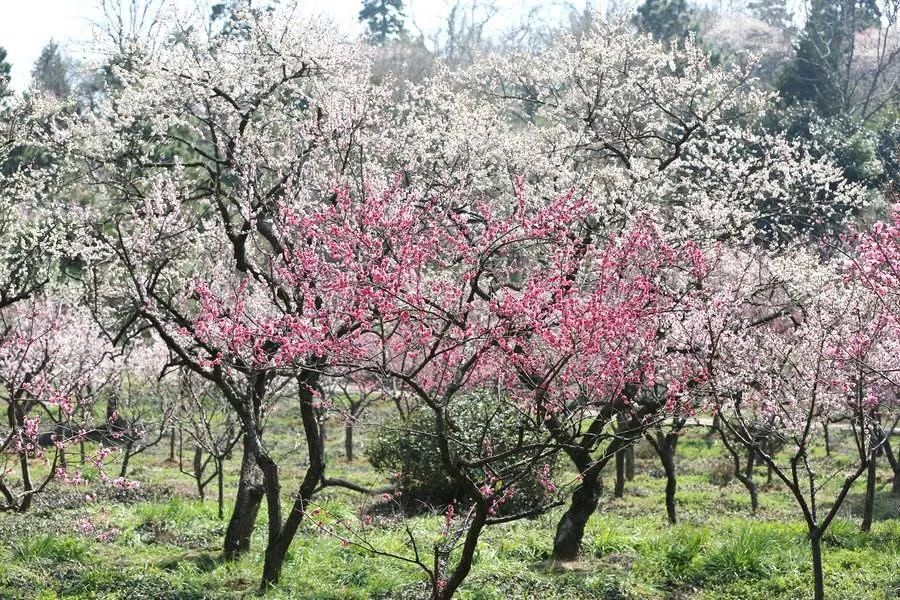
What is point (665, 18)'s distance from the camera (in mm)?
40062

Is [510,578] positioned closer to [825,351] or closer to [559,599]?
[559,599]

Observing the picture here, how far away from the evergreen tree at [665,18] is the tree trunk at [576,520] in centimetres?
3411

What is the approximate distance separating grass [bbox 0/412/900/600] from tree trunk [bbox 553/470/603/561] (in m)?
0.18

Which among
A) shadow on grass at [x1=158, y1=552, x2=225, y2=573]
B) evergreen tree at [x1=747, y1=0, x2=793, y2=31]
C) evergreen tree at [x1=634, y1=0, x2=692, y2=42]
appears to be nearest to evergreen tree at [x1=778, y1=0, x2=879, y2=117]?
evergreen tree at [x1=634, y1=0, x2=692, y2=42]

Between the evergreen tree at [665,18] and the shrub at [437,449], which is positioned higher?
the evergreen tree at [665,18]

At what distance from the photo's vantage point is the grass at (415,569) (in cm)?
873

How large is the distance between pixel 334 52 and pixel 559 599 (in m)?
7.26

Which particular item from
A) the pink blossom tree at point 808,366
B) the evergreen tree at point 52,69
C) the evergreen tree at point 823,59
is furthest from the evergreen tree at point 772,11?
the pink blossom tree at point 808,366

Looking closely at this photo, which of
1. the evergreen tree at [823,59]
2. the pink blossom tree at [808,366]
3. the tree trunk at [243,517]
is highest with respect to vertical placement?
the evergreen tree at [823,59]

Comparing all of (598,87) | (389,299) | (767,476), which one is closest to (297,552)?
(389,299)

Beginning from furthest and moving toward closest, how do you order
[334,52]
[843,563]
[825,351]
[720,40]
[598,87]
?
[720,40]
[598,87]
[334,52]
[843,563]
[825,351]

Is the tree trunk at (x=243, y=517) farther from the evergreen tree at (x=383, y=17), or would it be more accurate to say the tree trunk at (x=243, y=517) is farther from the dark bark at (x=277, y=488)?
the evergreen tree at (x=383, y=17)

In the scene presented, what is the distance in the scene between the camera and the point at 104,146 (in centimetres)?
1208

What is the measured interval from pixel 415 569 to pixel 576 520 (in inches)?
72.9
